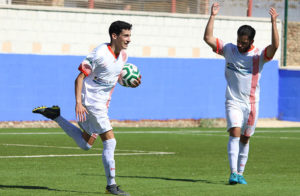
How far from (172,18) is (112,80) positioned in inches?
791

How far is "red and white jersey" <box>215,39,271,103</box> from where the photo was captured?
39.7 ft

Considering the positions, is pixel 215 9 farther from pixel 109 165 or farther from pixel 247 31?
pixel 109 165

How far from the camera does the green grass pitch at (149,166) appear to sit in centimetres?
1105

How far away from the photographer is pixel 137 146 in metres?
19.3

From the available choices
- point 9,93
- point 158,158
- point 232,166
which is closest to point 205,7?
point 9,93

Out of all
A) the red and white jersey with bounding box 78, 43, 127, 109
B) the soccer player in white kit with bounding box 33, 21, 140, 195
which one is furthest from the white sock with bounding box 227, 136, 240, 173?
the red and white jersey with bounding box 78, 43, 127, 109

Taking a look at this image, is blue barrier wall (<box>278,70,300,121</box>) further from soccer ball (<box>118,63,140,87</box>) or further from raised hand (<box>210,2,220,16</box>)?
soccer ball (<box>118,63,140,87</box>)

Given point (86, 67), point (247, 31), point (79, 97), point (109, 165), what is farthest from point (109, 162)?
point (247, 31)

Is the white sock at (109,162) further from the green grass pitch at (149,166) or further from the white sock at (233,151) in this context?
the white sock at (233,151)

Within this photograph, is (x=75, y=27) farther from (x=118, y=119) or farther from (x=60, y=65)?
(x=118, y=119)

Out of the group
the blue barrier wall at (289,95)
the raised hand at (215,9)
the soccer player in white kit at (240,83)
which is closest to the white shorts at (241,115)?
the soccer player in white kit at (240,83)

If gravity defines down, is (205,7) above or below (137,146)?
above

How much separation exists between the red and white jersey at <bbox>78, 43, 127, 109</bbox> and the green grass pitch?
3.98 ft

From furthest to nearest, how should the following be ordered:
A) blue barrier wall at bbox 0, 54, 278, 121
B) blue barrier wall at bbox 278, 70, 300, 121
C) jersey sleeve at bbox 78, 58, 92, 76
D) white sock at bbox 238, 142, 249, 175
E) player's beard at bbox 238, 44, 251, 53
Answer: blue barrier wall at bbox 278, 70, 300, 121
blue barrier wall at bbox 0, 54, 278, 121
white sock at bbox 238, 142, 249, 175
player's beard at bbox 238, 44, 251, 53
jersey sleeve at bbox 78, 58, 92, 76
